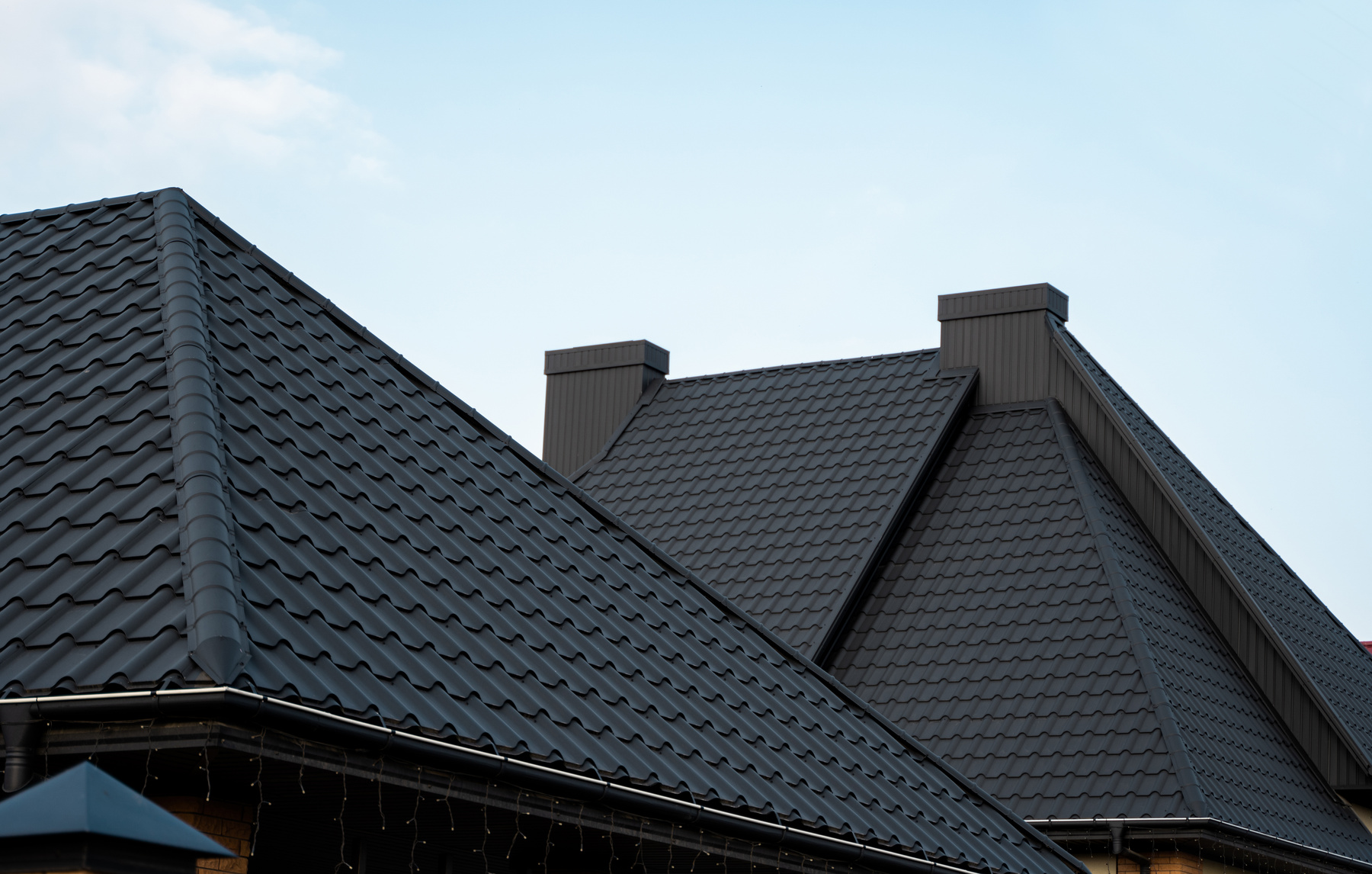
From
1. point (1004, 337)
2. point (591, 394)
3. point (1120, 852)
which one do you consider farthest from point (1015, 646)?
point (591, 394)

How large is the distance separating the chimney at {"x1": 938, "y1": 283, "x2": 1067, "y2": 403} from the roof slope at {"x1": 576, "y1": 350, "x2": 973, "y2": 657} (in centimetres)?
32

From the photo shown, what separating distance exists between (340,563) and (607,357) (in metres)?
17.6

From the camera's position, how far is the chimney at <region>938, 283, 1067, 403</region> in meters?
20.3

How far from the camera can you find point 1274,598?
19.1 m

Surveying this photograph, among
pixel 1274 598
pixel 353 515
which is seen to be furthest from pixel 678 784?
pixel 1274 598

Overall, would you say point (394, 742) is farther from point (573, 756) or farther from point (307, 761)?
point (573, 756)

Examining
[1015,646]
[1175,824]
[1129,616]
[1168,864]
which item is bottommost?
[1168,864]

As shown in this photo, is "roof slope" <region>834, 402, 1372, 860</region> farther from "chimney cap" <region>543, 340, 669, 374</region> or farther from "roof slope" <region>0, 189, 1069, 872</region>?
"chimney cap" <region>543, 340, 669, 374</region>

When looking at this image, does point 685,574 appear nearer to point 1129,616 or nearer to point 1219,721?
point 1129,616

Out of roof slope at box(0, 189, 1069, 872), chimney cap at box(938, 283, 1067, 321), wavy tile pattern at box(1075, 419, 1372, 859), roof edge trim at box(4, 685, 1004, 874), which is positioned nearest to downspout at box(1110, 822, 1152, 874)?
wavy tile pattern at box(1075, 419, 1372, 859)

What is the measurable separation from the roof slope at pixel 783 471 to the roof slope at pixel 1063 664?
1.82 ft

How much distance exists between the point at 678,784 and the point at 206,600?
2855mm

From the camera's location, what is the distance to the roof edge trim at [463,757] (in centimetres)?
511

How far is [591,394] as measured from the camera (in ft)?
80.0
